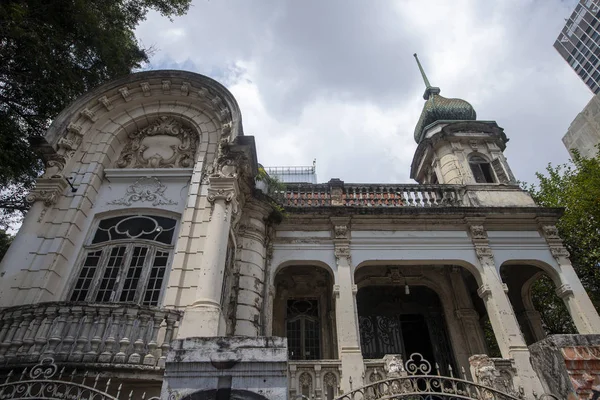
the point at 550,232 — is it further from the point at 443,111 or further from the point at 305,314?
the point at 305,314

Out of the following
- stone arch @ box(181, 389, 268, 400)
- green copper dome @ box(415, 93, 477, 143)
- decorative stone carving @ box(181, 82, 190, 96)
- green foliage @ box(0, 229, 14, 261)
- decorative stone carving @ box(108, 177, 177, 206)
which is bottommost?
stone arch @ box(181, 389, 268, 400)

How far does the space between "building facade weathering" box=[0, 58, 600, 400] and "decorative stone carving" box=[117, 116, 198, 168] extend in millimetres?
39

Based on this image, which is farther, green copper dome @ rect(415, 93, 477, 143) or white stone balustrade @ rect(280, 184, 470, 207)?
green copper dome @ rect(415, 93, 477, 143)

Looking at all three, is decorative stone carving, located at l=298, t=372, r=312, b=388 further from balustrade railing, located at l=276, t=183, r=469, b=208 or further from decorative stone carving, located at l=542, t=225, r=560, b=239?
decorative stone carving, located at l=542, t=225, r=560, b=239

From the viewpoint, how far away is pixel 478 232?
10250mm

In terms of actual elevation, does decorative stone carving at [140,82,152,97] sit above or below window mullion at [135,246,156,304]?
above

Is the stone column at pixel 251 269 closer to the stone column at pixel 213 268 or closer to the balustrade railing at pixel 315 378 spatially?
the stone column at pixel 213 268

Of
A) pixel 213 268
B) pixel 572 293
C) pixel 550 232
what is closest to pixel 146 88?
pixel 213 268

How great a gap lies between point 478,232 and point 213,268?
7.68 metres

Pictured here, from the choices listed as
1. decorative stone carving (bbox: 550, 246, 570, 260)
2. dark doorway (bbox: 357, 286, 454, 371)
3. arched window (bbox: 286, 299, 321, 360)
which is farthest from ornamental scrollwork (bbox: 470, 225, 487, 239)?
arched window (bbox: 286, 299, 321, 360)

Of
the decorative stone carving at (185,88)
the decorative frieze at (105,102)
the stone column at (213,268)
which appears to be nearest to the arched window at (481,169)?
the stone column at (213,268)

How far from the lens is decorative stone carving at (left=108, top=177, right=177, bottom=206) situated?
8.20 meters

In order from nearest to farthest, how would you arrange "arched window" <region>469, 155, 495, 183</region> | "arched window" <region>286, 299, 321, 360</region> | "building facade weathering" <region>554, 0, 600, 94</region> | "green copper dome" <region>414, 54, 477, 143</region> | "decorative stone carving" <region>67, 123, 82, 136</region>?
"decorative stone carving" <region>67, 123, 82, 136</region>, "arched window" <region>286, 299, 321, 360</region>, "arched window" <region>469, 155, 495, 183</region>, "green copper dome" <region>414, 54, 477, 143</region>, "building facade weathering" <region>554, 0, 600, 94</region>

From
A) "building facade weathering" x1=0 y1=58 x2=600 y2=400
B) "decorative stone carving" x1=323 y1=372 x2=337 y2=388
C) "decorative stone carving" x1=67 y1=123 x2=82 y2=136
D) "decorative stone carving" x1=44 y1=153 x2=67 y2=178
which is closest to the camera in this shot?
"building facade weathering" x1=0 y1=58 x2=600 y2=400
